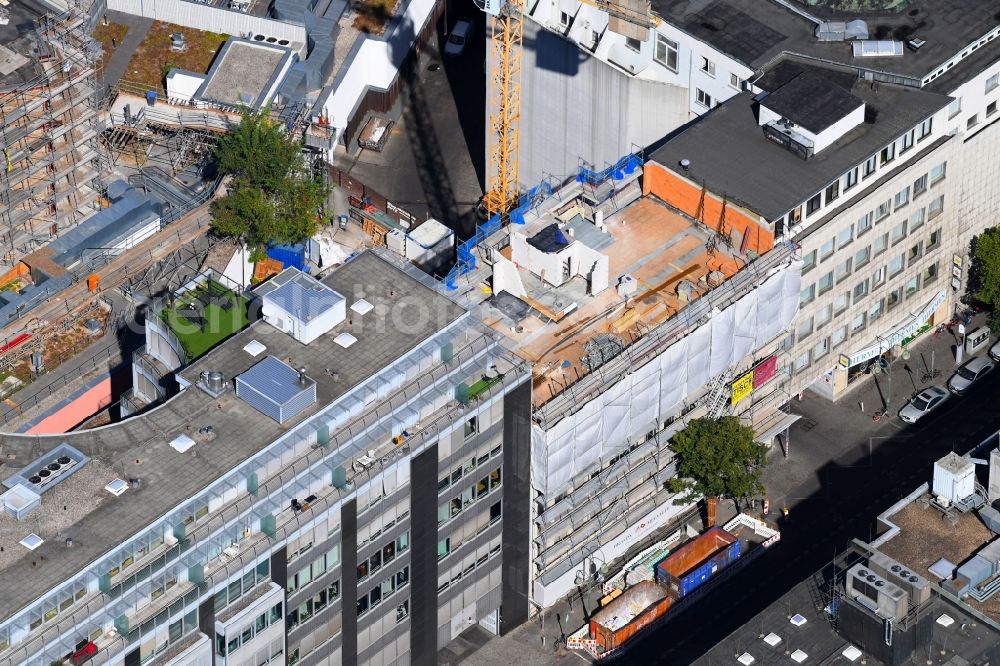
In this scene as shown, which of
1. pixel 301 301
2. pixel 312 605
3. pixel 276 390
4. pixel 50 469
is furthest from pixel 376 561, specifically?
pixel 50 469

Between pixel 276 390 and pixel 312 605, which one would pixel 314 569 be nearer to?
pixel 312 605

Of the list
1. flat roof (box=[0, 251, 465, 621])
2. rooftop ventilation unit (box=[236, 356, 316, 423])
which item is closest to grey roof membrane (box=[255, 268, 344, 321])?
flat roof (box=[0, 251, 465, 621])

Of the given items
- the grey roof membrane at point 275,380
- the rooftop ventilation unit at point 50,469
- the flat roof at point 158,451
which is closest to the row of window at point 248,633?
the flat roof at point 158,451

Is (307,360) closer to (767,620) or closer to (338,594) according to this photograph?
(338,594)

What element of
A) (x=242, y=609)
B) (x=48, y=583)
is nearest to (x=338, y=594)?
(x=242, y=609)

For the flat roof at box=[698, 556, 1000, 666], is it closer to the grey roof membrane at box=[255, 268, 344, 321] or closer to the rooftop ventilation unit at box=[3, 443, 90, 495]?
the grey roof membrane at box=[255, 268, 344, 321]

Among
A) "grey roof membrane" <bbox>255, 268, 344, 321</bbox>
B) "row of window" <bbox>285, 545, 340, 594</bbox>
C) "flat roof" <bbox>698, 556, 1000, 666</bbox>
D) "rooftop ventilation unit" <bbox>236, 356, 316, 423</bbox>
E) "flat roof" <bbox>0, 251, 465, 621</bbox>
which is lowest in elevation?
"flat roof" <bbox>698, 556, 1000, 666</bbox>

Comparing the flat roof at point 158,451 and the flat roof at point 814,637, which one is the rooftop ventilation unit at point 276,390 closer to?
the flat roof at point 158,451
